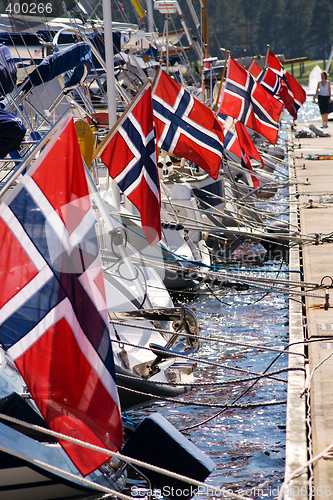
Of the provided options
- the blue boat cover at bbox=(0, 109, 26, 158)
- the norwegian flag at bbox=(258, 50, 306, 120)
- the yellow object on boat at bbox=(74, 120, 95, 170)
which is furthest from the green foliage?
the blue boat cover at bbox=(0, 109, 26, 158)

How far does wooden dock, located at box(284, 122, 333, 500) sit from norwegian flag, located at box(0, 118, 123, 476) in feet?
5.43

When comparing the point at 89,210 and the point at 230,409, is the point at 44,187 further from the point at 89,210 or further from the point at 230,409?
the point at 230,409

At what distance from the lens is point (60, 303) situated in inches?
143

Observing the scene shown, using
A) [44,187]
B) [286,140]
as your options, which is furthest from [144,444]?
[286,140]

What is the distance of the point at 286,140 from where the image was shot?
88.6 feet

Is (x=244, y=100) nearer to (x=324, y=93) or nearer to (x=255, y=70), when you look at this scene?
(x=255, y=70)

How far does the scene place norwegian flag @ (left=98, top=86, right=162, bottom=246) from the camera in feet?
23.2

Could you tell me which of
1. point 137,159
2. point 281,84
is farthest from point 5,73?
point 281,84

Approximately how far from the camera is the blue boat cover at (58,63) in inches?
342

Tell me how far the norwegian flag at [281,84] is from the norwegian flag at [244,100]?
5.99 metres

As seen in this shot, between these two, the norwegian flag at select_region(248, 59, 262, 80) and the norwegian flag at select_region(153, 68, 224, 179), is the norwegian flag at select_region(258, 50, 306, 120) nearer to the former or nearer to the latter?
the norwegian flag at select_region(248, 59, 262, 80)

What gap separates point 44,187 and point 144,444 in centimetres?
218

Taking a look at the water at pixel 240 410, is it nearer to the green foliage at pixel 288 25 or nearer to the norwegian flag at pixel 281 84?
the norwegian flag at pixel 281 84

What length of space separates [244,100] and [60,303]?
9546 millimetres
